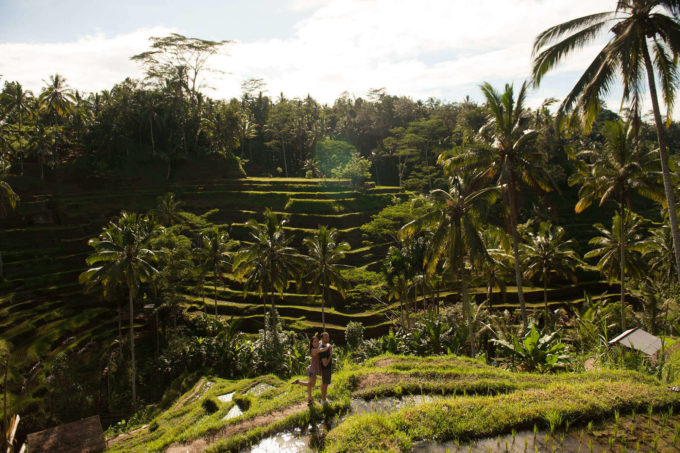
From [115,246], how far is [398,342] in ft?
45.4

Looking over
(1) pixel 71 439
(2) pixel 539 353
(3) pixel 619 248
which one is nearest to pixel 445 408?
(2) pixel 539 353

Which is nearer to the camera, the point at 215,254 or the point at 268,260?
the point at 268,260

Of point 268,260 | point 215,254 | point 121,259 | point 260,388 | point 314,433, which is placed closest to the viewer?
point 314,433

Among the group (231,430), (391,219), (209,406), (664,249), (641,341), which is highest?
(391,219)

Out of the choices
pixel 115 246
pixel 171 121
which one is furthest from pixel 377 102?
pixel 115 246

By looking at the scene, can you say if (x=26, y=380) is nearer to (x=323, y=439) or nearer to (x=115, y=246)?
(x=115, y=246)

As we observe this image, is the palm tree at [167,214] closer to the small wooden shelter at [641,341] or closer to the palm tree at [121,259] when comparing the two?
the palm tree at [121,259]

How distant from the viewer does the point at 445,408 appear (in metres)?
7.47

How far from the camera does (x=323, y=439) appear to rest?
7.47 metres

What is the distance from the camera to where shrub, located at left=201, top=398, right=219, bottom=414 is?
45.1 ft

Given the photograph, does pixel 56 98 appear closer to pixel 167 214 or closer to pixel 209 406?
pixel 167 214

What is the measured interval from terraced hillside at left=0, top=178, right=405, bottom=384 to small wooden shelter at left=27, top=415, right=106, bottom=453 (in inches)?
393

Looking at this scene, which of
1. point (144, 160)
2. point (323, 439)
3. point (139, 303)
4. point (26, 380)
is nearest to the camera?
point (323, 439)

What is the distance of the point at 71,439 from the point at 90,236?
25.1 metres
